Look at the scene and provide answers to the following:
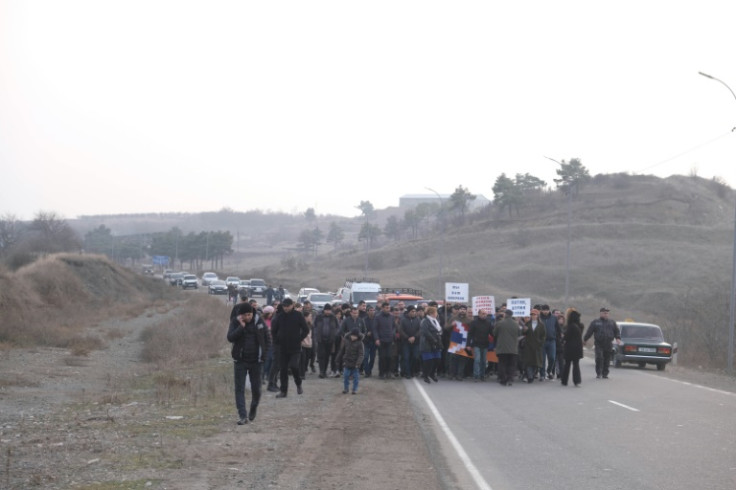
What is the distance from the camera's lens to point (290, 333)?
1605cm

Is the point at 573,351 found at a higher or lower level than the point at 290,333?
lower

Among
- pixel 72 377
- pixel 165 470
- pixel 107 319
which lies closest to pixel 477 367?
pixel 72 377

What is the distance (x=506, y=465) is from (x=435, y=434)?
2.53 m

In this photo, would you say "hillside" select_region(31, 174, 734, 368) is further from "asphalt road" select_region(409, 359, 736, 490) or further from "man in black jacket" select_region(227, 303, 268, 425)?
"man in black jacket" select_region(227, 303, 268, 425)

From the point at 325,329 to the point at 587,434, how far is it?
985cm

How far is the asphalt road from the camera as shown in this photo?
31.7 ft

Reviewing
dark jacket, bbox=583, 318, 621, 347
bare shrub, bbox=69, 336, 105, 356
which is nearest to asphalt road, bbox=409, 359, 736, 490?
dark jacket, bbox=583, 318, 621, 347

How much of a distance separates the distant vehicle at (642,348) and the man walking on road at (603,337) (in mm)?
4469

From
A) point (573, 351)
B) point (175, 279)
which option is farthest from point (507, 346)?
point (175, 279)

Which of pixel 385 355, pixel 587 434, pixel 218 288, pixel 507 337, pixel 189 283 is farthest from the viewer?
pixel 189 283

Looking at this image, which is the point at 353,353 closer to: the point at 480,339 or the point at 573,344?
the point at 480,339

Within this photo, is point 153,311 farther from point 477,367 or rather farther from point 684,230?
point 684,230

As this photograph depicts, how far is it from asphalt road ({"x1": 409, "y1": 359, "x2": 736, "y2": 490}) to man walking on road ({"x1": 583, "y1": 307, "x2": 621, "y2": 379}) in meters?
1.67

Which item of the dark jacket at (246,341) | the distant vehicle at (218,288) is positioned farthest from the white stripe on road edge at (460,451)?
the distant vehicle at (218,288)
